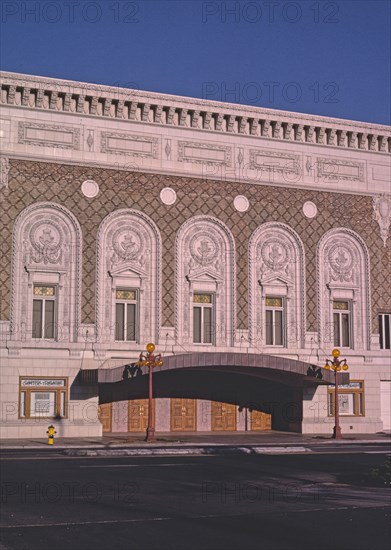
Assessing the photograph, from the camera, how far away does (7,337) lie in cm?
3562

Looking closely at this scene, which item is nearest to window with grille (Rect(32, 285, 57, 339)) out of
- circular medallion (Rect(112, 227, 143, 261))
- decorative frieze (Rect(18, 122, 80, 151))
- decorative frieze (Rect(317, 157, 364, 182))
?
circular medallion (Rect(112, 227, 143, 261))

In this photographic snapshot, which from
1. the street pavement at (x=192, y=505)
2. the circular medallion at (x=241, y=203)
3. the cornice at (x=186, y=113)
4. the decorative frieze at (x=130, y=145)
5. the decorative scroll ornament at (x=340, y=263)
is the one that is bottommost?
the street pavement at (x=192, y=505)

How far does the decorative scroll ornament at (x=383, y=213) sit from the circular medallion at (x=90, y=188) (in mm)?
14937

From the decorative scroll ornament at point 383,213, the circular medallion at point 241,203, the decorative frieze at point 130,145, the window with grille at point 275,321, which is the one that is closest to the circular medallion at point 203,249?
the circular medallion at point 241,203

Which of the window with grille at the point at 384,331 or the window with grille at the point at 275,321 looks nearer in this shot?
the window with grille at the point at 275,321

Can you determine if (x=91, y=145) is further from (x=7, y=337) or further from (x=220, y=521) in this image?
(x=220, y=521)

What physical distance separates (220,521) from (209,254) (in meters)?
26.5

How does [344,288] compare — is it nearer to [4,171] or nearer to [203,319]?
[203,319]

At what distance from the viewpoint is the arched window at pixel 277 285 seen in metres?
40.6

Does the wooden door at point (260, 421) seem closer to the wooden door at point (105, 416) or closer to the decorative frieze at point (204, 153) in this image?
the wooden door at point (105, 416)

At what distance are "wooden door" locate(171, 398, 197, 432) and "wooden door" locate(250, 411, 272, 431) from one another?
326 centimetres

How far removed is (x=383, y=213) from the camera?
43.8 metres

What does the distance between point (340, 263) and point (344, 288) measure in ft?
4.19

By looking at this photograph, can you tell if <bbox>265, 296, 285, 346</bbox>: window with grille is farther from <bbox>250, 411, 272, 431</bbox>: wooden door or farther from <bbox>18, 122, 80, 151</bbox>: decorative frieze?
<bbox>18, 122, 80, 151</bbox>: decorative frieze
